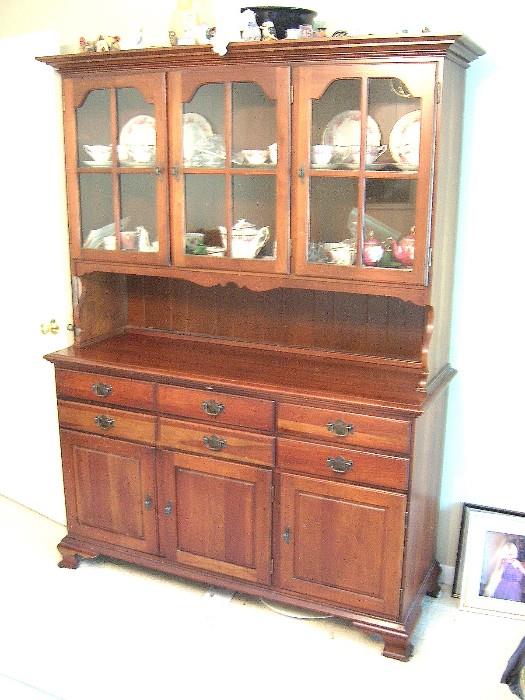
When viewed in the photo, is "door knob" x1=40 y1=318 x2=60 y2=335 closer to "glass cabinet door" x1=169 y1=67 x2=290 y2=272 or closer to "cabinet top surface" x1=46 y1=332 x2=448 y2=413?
"cabinet top surface" x1=46 y1=332 x2=448 y2=413

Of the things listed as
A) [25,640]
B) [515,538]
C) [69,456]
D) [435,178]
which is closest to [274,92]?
[435,178]

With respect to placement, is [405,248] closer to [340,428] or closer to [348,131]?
[348,131]

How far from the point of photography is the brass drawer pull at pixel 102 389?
2426 millimetres

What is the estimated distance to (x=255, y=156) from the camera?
2.18 metres

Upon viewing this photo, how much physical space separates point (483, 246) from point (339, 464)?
83cm

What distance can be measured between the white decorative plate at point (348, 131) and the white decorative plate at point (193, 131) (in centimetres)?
39

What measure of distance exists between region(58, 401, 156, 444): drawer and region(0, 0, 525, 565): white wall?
103cm

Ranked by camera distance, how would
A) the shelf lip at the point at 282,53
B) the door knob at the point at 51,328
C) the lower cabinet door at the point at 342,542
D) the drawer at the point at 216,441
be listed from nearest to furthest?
1. the shelf lip at the point at 282,53
2. the lower cabinet door at the point at 342,542
3. the drawer at the point at 216,441
4. the door knob at the point at 51,328

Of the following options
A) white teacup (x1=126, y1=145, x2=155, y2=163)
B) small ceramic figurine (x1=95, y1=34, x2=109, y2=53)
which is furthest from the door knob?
small ceramic figurine (x1=95, y1=34, x2=109, y2=53)

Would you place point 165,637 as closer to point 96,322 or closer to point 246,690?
point 246,690

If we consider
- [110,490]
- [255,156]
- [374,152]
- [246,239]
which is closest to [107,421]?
[110,490]

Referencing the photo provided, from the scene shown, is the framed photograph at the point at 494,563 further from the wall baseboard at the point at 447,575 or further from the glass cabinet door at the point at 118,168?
the glass cabinet door at the point at 118,168

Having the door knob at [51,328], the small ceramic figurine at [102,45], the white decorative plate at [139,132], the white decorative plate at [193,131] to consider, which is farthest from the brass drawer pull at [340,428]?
the small ceramic figurine at [102,45]

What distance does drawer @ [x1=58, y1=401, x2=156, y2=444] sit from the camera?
2.40m
